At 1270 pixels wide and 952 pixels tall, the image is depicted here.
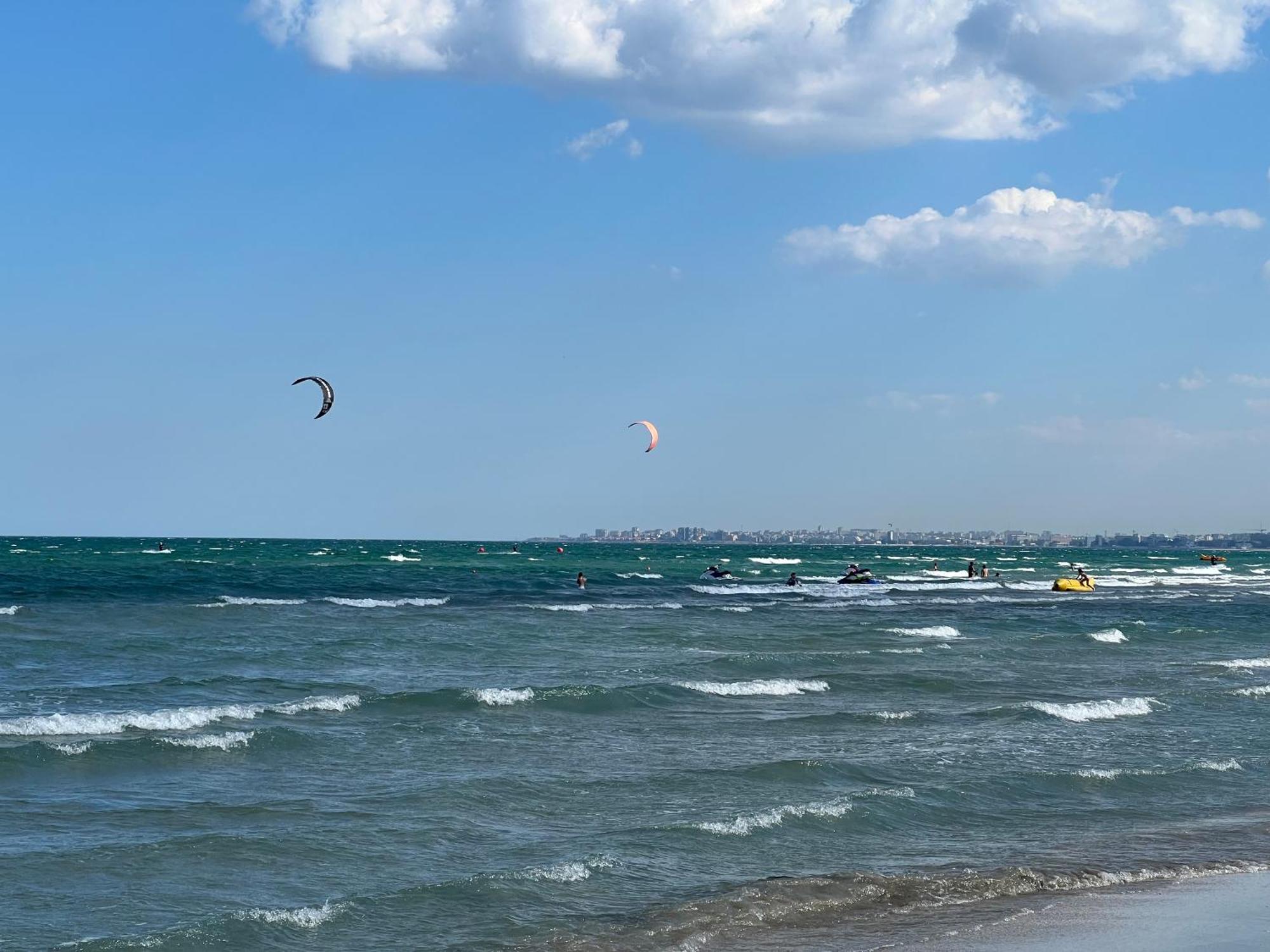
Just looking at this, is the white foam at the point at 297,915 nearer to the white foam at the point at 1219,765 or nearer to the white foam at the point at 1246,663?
the white foam at the point at 1219,765

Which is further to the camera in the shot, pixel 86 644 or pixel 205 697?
pixel 86 644

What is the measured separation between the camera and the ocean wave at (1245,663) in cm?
3100

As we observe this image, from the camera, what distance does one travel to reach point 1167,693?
2572 cm

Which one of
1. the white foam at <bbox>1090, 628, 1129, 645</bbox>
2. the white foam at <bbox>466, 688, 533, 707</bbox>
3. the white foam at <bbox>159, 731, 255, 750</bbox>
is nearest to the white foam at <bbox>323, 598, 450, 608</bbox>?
the white foam at <bbox>1090, 628, 1129, 645</bbox>

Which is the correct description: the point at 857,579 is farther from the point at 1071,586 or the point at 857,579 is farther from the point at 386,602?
the point at 386,602

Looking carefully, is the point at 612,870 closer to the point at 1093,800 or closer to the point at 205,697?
the point at 1093,800

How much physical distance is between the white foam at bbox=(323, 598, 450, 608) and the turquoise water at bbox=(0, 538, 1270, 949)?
34.3 ft

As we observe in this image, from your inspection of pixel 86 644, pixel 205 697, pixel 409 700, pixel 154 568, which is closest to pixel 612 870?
pixel 409 700

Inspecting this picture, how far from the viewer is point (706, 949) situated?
Answer: 10.2 meters

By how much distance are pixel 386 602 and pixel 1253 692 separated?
32.8 m

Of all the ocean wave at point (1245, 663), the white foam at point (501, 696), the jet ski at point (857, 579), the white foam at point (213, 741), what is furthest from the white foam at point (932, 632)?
the jet ski at point (857, 579)

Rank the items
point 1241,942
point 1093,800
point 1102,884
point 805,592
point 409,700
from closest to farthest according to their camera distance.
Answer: point 1241,942, point 1102,884, point 1093,800, point 409,700, point 805,592

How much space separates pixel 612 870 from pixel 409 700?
34.8ft

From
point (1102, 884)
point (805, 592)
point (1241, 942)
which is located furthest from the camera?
point (805, 592)
